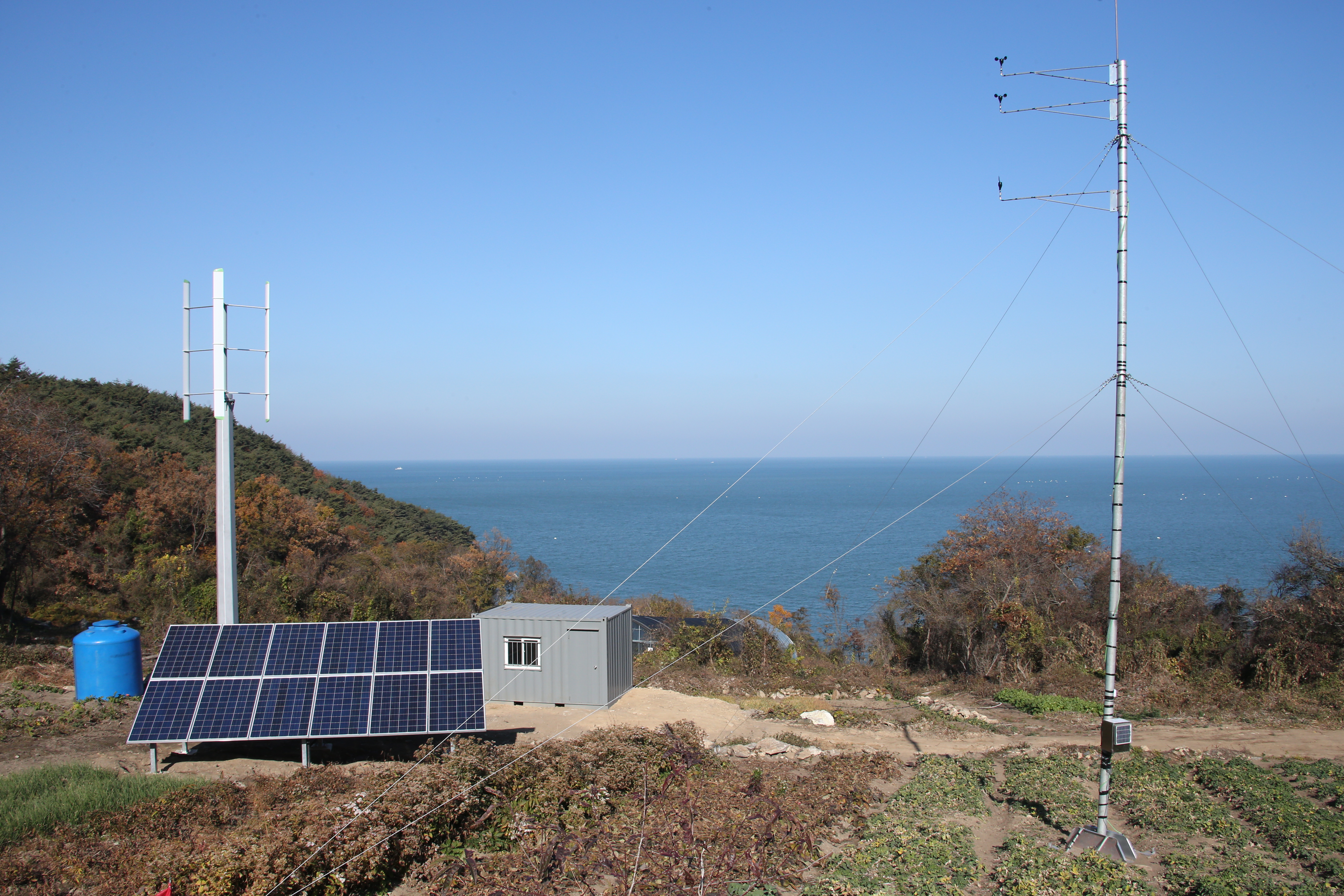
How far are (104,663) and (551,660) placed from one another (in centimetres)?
793

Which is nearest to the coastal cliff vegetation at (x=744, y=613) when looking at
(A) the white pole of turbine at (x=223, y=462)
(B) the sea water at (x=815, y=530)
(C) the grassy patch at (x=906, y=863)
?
(B) the sea water at (x=815, y=530)

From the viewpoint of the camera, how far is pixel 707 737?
14625 mm

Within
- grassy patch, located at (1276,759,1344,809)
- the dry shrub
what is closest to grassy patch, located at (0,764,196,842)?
the dry shrub

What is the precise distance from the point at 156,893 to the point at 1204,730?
52.0 feet

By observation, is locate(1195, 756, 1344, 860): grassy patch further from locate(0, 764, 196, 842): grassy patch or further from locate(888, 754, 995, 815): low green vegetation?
locate(0, 764, 196, 842): grassy patch

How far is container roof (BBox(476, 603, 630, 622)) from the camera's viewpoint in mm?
17312

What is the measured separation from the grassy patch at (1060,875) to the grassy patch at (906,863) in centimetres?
35

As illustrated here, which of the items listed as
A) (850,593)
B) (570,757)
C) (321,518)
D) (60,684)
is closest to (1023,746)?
(570,757)

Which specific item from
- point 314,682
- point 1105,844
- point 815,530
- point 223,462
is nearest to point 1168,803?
point 1105,844

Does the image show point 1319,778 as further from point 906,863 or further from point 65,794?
point 65,794

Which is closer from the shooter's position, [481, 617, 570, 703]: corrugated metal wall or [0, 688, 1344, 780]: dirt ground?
[0, 688, 1344, 780]: dirt ground

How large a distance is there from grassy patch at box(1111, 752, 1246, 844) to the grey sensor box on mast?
163 cm

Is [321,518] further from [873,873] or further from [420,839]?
[873,873]

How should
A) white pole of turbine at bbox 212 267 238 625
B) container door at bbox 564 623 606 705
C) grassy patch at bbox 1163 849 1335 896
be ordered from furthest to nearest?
1. container door at bbox 564 623 606 705
2. white pole of turbine at bbox 212 267 238 625
3. grassy patch at bbox 1163 849 1335 896
